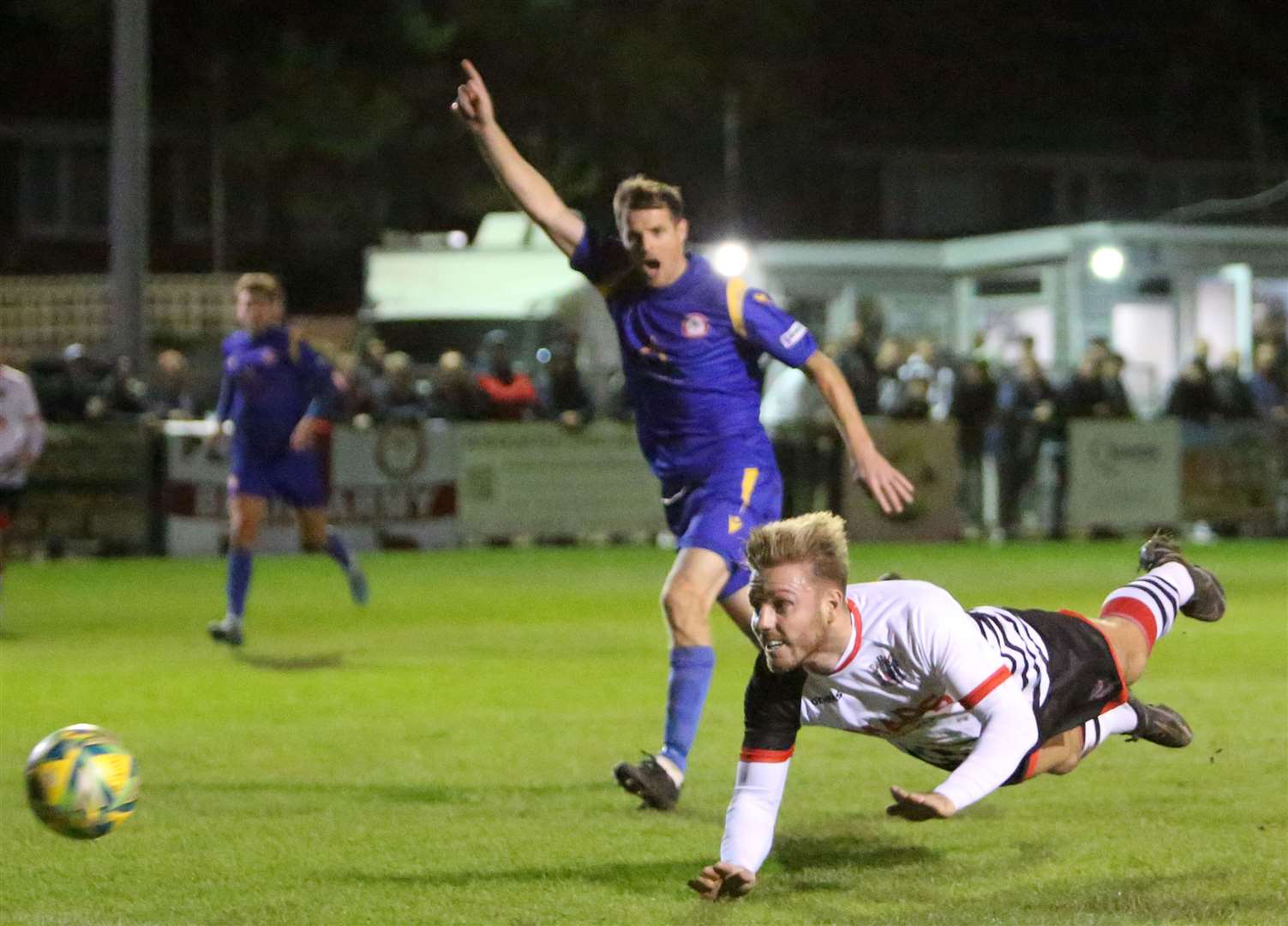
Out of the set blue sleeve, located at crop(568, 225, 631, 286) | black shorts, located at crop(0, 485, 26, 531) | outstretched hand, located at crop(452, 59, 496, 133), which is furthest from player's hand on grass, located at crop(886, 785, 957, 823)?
black shorts, located at crop(0, 485, 26, 531)

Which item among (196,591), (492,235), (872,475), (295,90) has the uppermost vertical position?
(295,90)

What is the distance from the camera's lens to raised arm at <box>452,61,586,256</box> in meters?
8.14

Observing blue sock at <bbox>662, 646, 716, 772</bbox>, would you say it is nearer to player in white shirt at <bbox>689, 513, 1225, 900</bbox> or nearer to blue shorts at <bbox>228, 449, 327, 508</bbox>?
player in white shirt at <bbox>689, 513, 1225, 900</bbox>

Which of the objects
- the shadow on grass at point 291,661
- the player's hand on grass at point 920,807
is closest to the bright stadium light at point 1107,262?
the shadow on grass at point 291,661

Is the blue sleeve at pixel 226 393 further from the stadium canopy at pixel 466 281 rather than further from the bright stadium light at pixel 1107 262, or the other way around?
the bright stadium light at pixel 1107 262

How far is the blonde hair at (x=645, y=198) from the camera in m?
8.00

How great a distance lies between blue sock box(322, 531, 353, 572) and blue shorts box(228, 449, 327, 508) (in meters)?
0.53

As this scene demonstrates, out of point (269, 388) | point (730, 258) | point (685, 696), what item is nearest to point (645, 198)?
point (685, 696)

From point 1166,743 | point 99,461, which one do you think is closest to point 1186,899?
point 1166,743

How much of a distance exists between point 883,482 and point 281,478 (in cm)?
781

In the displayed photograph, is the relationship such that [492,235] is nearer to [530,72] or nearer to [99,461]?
[530,72]

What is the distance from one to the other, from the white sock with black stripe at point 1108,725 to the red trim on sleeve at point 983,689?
1.08 m

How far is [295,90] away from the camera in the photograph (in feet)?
132

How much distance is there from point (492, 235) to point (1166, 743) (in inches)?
1088
